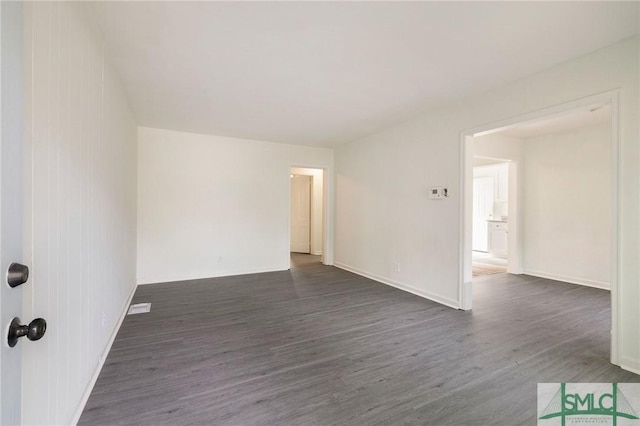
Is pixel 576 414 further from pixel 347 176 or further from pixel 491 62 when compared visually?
pixel 347 176

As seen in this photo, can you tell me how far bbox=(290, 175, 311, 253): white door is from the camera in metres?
8.09

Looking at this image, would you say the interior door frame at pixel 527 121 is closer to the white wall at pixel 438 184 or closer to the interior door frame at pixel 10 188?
the white wall at pixel 438 184

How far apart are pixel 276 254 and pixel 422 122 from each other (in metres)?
3.71

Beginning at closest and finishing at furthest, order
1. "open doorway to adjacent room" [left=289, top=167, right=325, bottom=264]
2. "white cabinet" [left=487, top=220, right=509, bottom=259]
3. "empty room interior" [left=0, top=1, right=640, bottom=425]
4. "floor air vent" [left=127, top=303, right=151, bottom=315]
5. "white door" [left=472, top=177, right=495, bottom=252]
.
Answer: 1. "empty room interior" [left=0, top=1, right=640, bottom=425]
2. "floor air vent" [left=127, top=303, right=151, bottom=315]
3. "white cabinet" [left=487, top=220, right=509, bottom=259]
4. "white door" [left=472, top=177, right=495, bottom=252]
5. "open doorway to adjacent room" [left=289, top=167, right=325, bottom=264]

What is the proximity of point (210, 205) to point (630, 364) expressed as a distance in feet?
18.2

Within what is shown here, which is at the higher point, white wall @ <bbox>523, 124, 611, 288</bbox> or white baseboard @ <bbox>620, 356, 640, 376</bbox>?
white wall @ <bbox>523, 124, 611, 288</bbox>

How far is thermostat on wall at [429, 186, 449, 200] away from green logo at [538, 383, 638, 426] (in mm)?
2226

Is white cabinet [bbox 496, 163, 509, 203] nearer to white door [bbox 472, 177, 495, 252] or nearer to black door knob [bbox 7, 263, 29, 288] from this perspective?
white door [bbox 472, 177, 495, 252]

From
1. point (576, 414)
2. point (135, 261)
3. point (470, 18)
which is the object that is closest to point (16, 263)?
point (470, 18)

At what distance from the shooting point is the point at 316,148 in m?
6.00

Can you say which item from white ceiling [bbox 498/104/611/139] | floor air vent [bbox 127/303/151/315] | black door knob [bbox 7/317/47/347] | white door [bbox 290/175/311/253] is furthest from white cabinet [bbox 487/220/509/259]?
black door knob [bbox 7/317/47/347]

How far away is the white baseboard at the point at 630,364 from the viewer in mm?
2045

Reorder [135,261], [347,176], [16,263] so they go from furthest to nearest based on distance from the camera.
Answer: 1. [347,176]
2. [135,261]
3. [16,263]

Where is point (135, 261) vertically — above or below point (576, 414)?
above
